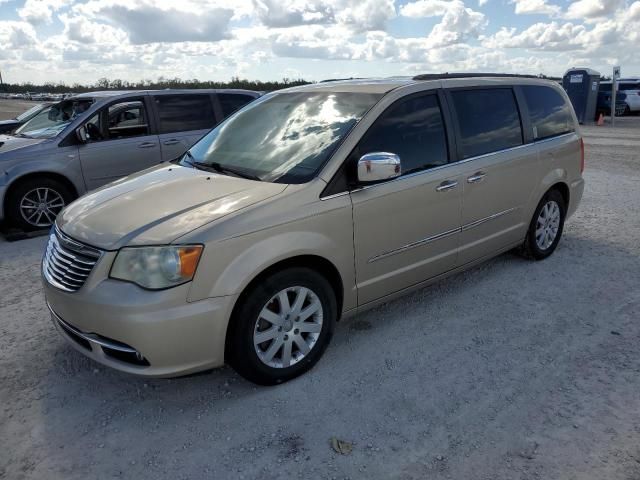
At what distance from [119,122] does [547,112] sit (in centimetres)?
529

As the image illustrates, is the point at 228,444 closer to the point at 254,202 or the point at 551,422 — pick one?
the point at 254,202

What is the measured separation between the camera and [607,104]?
22.7 m

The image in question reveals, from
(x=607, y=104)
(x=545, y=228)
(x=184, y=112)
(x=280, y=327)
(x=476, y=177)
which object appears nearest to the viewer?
(x=280, y=327)

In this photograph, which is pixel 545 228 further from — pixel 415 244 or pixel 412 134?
pixel 412 134

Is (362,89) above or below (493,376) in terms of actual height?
above

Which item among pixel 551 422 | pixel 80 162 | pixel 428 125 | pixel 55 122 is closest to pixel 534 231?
pixel 428 125

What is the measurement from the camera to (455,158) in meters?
4.02

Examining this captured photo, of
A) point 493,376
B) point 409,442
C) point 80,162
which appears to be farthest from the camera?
point 80,162

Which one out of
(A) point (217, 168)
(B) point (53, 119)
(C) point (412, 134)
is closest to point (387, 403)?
(C) point (412, 134)

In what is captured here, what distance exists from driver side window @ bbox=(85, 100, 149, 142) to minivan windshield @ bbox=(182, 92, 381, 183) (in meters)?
3.24

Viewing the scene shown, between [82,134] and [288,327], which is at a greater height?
[82,134]

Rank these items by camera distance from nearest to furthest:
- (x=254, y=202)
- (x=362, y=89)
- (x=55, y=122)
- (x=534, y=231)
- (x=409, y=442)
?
(x=409, y=442) < (x=254, y=202) < (x=362, y=89) < (x=534, y=231) < (x=55, y=122)

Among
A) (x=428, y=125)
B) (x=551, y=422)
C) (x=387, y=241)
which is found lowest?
(x=551, y=422)

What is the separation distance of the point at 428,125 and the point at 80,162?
4.80 metres
